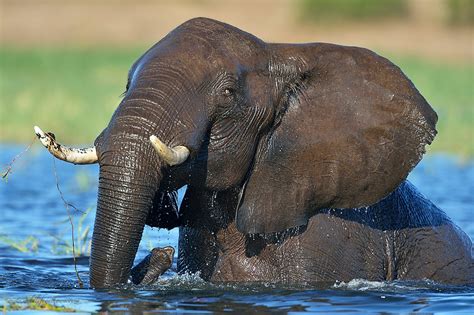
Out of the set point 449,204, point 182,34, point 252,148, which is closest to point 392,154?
point 252,148

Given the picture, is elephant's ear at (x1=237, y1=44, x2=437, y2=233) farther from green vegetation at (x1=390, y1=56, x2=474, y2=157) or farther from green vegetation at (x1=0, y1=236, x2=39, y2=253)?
green vegetation at (x1=390, y1=56, x2=474, y2=157)

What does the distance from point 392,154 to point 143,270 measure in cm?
170

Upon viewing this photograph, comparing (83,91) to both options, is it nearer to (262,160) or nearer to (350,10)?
(262,160)

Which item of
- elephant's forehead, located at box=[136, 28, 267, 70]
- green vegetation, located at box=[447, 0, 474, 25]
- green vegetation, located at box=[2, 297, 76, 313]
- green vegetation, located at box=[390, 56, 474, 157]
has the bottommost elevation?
green vegetation, located at box=[2, 297, 76, 313]

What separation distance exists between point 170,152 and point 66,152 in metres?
0.56

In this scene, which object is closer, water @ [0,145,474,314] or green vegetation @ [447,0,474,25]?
water @ [0,145,474,314]

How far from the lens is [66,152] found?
686 centimetres

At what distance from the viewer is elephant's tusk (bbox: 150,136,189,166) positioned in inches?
264

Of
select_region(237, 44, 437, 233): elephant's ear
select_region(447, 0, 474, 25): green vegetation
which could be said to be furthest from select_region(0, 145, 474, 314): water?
select_region(447, 0, 474, 25): green vegetation

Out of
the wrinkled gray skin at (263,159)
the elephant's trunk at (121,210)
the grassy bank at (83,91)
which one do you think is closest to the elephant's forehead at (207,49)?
the wrinkled gray skin at (263,159)

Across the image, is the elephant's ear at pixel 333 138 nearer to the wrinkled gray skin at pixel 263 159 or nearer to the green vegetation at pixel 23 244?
the wrinkled gray skin at pixel 263 159

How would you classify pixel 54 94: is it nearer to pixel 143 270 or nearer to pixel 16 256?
pixel 16 256

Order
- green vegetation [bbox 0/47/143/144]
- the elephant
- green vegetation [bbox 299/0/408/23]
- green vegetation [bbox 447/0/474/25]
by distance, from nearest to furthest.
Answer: the elephant
green vegetation [bbox 0/47/143/144]
green vegetation [bbox 447/0/474/25]
green vegetation [bbox 299/0/408/23]

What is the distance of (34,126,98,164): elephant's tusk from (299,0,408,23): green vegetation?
43.8 m
